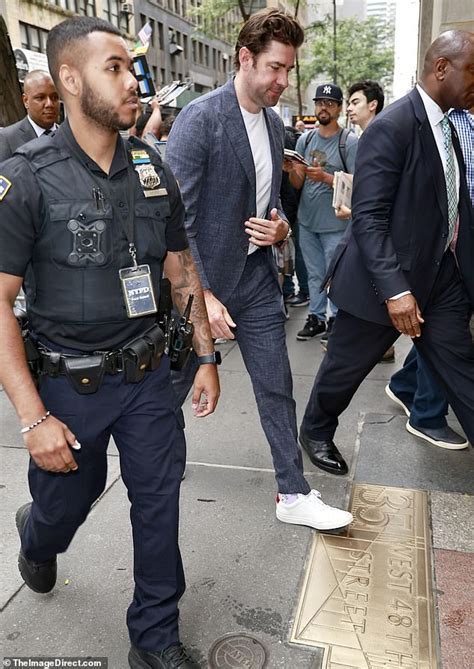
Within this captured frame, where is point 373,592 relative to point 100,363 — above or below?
below

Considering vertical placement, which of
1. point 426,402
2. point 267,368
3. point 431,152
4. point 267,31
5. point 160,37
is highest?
point 160,37

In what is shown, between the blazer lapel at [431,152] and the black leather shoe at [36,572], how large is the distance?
2231mm

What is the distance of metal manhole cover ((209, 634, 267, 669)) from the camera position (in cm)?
227

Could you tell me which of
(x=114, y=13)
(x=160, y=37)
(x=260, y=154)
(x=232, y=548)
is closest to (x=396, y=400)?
(x=232, y=548)

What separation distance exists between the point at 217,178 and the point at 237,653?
6.29 feet

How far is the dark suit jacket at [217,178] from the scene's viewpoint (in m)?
2.81

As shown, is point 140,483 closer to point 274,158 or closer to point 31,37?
point 274,158

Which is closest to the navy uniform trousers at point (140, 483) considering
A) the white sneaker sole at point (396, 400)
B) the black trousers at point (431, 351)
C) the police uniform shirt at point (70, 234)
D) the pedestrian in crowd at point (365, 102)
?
the police uniform shirt at point (70, 234)

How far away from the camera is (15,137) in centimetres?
511

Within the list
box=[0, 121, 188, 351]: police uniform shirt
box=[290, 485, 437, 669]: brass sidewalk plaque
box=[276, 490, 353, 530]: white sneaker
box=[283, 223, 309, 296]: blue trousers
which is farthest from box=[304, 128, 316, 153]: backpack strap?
box=[0, 121, 188, 351]: police uniform shirt

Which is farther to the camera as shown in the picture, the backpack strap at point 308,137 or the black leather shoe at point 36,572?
the backpack strap at point 308,137

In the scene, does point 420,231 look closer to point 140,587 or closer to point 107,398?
point 107,398

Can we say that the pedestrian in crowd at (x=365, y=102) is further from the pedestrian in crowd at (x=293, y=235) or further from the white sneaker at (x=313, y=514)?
the white sneaker at (x=313, y=514)

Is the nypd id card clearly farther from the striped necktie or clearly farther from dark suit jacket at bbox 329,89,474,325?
the striped necktie
